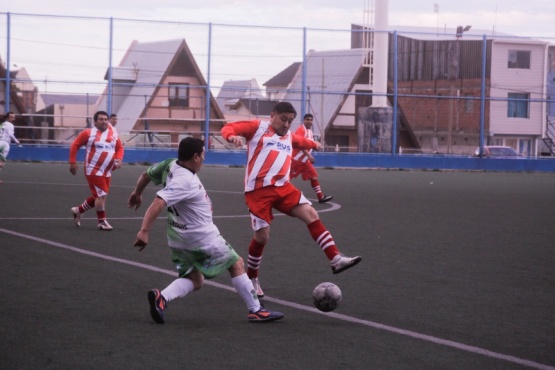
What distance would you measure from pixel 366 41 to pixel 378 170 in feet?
68.4

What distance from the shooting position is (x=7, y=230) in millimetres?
12938

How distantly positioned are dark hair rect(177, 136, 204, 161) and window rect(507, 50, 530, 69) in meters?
60.3

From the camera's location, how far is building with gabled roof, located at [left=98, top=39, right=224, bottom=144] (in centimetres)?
4509

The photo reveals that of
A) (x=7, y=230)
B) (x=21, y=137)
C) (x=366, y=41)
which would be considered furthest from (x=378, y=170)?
(x=7, y=230)

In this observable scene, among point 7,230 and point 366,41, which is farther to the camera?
point 366,41

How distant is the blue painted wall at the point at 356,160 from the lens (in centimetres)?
3584

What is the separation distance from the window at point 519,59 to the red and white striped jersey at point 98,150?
53.9 m

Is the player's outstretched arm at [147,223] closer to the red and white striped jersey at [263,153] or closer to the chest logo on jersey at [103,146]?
the red and white striped jersey at [263,153]

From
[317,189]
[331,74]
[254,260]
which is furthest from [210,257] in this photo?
[331,74]

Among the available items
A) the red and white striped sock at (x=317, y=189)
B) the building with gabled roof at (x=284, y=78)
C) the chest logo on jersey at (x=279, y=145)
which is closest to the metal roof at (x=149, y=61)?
the building with gabled roof at (x=284, y=78)

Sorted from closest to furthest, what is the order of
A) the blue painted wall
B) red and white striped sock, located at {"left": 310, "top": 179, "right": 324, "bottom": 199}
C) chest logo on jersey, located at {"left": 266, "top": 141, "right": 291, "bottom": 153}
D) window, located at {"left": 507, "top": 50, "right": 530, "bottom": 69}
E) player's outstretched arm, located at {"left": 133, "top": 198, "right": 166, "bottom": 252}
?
player's outstretched arm, located at {"left": 133, "top": 198, "right": 166, "bottom": 252}, chest logo on jersey, located at {"left": 266, "top": 141, "right": 291, "bottom": 153}, red and white striped sock, located at {"left": 310, "top": 179, "right": 324, "bottom": 199}, the blue painted wall, window, located at {"left": 507, "top": 50, "right": 530, "bottom": 69}

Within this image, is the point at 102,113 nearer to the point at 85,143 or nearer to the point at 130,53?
the point at 85,143

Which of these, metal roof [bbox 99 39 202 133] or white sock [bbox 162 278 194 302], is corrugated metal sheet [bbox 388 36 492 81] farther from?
white sock [bbox 162 278 194 302]

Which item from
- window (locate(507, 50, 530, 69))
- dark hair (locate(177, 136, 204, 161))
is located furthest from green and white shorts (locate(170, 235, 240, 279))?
window (locate(507, 50, 530, 69))
